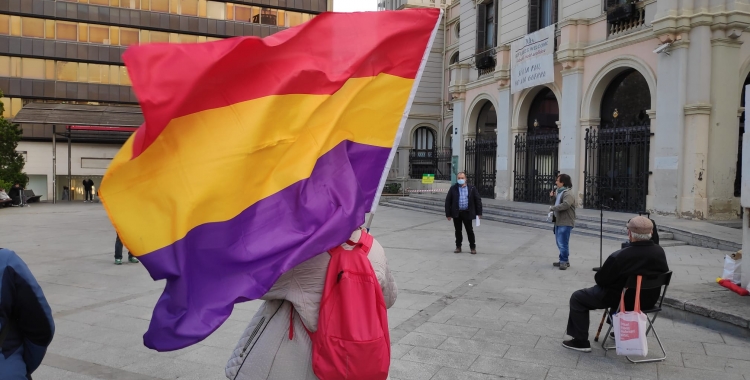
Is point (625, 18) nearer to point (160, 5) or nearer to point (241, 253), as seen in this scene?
point (241, 253)

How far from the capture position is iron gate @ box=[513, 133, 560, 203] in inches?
869

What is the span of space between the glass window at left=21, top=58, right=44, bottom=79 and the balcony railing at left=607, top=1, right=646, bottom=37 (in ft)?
134

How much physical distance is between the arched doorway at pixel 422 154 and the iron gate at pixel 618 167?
59.8ft

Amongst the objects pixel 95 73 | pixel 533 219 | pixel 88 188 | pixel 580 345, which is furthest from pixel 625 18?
pixel 95 73

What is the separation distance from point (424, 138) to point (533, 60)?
2325 centimetres

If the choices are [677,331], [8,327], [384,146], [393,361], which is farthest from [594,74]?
[8,327]

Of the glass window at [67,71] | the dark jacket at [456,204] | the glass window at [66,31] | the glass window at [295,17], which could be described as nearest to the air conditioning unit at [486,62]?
the dark jacket at [456,204]

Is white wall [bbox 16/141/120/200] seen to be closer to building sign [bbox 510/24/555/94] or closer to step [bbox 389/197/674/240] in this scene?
step [bbox 389/197/674/240]

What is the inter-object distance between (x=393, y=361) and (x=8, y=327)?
3.32 metres

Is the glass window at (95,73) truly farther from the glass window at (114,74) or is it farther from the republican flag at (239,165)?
the republican flag at (239,165)

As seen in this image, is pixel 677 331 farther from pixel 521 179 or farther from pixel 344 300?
pixel 521 179

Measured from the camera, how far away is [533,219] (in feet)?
59.5

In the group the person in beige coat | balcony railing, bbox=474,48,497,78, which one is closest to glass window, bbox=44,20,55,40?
balcony railing, bbox=474,48,497,78

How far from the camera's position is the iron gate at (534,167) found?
72.4 feet
